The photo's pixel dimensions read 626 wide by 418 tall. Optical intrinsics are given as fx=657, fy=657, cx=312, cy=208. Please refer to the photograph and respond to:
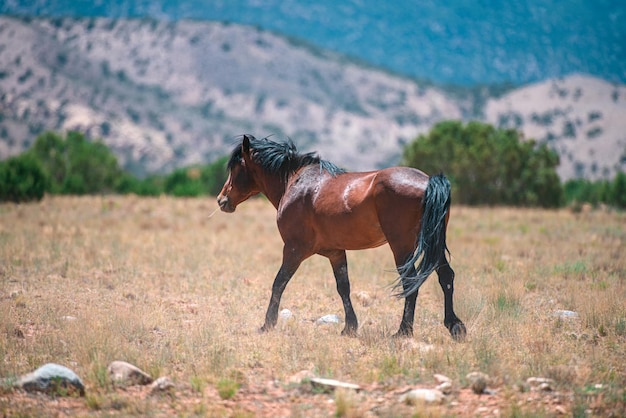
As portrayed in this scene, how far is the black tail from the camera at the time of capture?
24.5 ft

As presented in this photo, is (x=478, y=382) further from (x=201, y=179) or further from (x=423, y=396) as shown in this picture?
(x=201, y=179)

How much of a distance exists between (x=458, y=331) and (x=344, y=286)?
1702 mm

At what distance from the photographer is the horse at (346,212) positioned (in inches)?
298

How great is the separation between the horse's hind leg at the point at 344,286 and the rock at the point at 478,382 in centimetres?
248

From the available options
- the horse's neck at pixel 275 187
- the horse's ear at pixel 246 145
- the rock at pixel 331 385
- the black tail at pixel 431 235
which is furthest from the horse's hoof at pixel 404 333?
the horse's ear at pixel 246 145

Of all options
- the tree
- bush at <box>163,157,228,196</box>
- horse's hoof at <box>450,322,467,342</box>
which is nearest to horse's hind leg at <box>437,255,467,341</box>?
horse's hoof at <box>450,322,467,342</box>

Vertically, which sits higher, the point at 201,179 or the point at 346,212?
the point at 346,212

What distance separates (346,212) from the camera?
320 inches

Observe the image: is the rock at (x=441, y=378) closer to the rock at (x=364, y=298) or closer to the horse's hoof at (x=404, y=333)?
the horse's hoof at (x=404, y=333)

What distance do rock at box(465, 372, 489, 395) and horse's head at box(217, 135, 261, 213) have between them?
4584 mm

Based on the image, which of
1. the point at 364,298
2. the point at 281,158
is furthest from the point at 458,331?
the point at 281,158

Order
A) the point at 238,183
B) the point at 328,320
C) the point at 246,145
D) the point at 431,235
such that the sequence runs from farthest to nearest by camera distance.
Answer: the point at 238,183
the point at 246,145
the point at 328,320
the point at 431,235

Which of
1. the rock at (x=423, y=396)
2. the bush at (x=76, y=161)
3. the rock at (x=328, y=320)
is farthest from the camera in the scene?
the bush at (x=76, y=161)

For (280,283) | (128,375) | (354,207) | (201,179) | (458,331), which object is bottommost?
(201,179)
